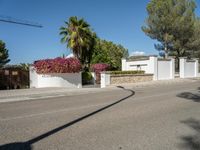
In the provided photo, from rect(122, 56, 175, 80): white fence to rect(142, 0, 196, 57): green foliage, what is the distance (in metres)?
6.74

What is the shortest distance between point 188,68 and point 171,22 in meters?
7.45

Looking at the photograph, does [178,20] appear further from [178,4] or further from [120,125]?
[120,125]

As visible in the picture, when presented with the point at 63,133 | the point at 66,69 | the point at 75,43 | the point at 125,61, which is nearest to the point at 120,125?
the point at 63,133

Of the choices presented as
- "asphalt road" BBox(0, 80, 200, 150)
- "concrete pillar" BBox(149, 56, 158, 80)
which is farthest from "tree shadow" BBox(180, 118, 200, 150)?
"concrete pillar" BBox(149, 56, 158, 80)

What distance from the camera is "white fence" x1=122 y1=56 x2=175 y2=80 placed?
99.2 ft

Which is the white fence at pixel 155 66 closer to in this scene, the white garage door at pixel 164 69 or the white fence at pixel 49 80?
the white garage door at pixel 164 69

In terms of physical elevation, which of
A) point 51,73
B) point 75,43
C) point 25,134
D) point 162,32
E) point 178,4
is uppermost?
point 178,4

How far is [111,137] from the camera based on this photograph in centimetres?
581

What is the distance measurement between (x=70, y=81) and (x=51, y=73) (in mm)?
1990

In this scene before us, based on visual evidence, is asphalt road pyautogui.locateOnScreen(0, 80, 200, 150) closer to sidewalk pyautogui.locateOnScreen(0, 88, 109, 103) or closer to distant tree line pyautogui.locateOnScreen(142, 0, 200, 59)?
sidewalk pyautogui.locateOnScreen(0, 88, 109, 103)

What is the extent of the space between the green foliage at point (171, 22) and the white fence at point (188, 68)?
3338 millimetres

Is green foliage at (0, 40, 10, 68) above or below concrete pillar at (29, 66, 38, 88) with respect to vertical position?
above

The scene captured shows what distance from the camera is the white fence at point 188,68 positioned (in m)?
35.5

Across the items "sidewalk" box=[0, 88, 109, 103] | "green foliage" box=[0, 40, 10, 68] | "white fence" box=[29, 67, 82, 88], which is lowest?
"sidewalk" box=[0, 88, 109, 103]
